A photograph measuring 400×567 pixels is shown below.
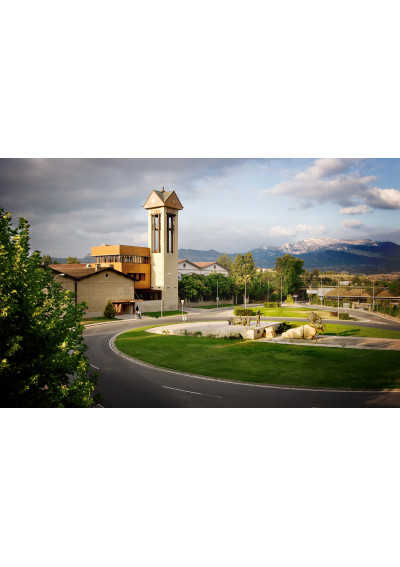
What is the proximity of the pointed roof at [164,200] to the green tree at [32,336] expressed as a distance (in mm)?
23384

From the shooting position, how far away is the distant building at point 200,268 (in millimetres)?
47125

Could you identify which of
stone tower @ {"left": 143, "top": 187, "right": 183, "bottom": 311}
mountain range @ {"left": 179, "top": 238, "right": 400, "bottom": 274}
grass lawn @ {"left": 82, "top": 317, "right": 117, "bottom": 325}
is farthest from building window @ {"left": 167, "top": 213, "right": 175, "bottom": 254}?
mountain range @ {"left": 179, "top": 238, "right": 400, "bottom": 274}

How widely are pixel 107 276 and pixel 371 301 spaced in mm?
23119

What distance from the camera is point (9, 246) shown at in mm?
7934

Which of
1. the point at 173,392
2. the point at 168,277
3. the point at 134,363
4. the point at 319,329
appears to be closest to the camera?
the point at 173,392

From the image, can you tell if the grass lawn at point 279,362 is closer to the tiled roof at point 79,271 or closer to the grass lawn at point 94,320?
the grass lawn at point 94,320

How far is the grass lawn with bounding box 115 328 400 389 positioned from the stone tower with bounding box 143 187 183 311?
58.6ft

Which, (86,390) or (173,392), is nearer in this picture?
(86,390)

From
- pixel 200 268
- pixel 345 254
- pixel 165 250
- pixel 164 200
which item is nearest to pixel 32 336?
pixel 345 254

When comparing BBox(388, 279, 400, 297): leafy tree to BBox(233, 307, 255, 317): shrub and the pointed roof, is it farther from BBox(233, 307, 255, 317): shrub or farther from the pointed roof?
the pointed roof

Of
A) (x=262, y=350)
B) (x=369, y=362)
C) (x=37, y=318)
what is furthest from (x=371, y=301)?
(x=37, y=318)

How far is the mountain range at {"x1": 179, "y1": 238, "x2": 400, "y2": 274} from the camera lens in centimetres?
1190

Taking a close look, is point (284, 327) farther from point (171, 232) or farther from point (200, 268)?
point (200, 268)

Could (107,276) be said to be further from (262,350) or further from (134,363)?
(262,350)
